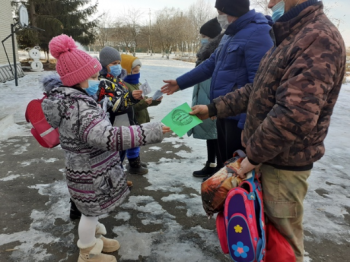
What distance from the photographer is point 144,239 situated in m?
2.46

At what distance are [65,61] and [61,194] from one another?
74.0 inches

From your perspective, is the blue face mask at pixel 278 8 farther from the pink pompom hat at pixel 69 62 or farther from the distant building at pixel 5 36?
the distant building at pixel 5 36

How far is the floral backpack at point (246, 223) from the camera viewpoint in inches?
59.1

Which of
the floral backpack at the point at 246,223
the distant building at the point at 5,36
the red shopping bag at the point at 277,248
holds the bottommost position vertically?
the red shopping bag at the point at 277,248

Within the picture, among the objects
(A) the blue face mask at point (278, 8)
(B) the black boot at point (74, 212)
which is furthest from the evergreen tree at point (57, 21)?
(A) the blue face mask at point (278, 8)

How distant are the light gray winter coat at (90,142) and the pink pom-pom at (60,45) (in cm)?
26

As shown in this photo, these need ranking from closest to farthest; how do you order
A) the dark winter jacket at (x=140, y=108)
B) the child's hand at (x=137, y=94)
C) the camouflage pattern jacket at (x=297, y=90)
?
the camouflage pattern jacket at (x=297, y=90) → the child's hand at (x=137, y=94) → the dark winter jacket at (x=140, y=108)

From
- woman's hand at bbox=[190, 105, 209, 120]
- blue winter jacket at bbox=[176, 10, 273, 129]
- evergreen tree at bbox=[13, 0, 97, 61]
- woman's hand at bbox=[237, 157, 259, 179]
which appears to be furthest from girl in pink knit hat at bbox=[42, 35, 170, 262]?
evergreen tree at bbox=[13, 0, 97, 61]

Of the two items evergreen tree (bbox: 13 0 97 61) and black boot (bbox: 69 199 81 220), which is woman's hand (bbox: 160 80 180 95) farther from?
evergreen tree (bbox: 13 0 97 61)

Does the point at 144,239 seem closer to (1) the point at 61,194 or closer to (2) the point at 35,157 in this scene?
(1) the point at 61,194

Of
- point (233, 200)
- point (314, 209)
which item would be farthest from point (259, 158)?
point (314, 209)

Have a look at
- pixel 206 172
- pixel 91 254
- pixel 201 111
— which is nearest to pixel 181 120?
pixel 201 111

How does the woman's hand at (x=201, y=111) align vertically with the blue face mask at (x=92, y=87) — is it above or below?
below

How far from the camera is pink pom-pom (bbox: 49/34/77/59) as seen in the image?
186 cm
